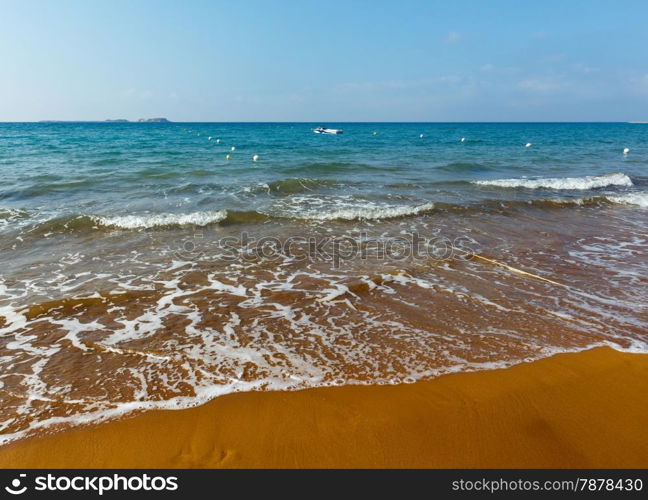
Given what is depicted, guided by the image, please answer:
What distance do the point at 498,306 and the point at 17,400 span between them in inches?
245

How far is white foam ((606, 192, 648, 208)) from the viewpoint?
47.8 ft

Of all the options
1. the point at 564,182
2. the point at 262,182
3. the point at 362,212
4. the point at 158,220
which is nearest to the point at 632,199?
the point at 564,182

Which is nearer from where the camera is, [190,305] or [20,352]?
[20,352]

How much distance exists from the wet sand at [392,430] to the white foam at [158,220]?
27.4ft

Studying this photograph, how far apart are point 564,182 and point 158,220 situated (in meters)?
18.4

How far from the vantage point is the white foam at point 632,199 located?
14.6 m

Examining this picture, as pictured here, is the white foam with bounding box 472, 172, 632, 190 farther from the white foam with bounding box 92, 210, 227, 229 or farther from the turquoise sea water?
the white foam with bounding box 92, 210, 227, 229

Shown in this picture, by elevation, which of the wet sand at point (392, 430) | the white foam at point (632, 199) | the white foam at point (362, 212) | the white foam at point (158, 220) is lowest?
the wet sand at point (392, 430)

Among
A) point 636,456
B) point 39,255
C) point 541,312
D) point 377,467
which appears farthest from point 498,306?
point 39,255

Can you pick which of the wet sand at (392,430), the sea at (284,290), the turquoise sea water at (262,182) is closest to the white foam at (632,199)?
the sea at (284,290)

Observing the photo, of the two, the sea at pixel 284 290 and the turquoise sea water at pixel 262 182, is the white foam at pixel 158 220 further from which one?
the turquoise sea water at pixel 262 182
